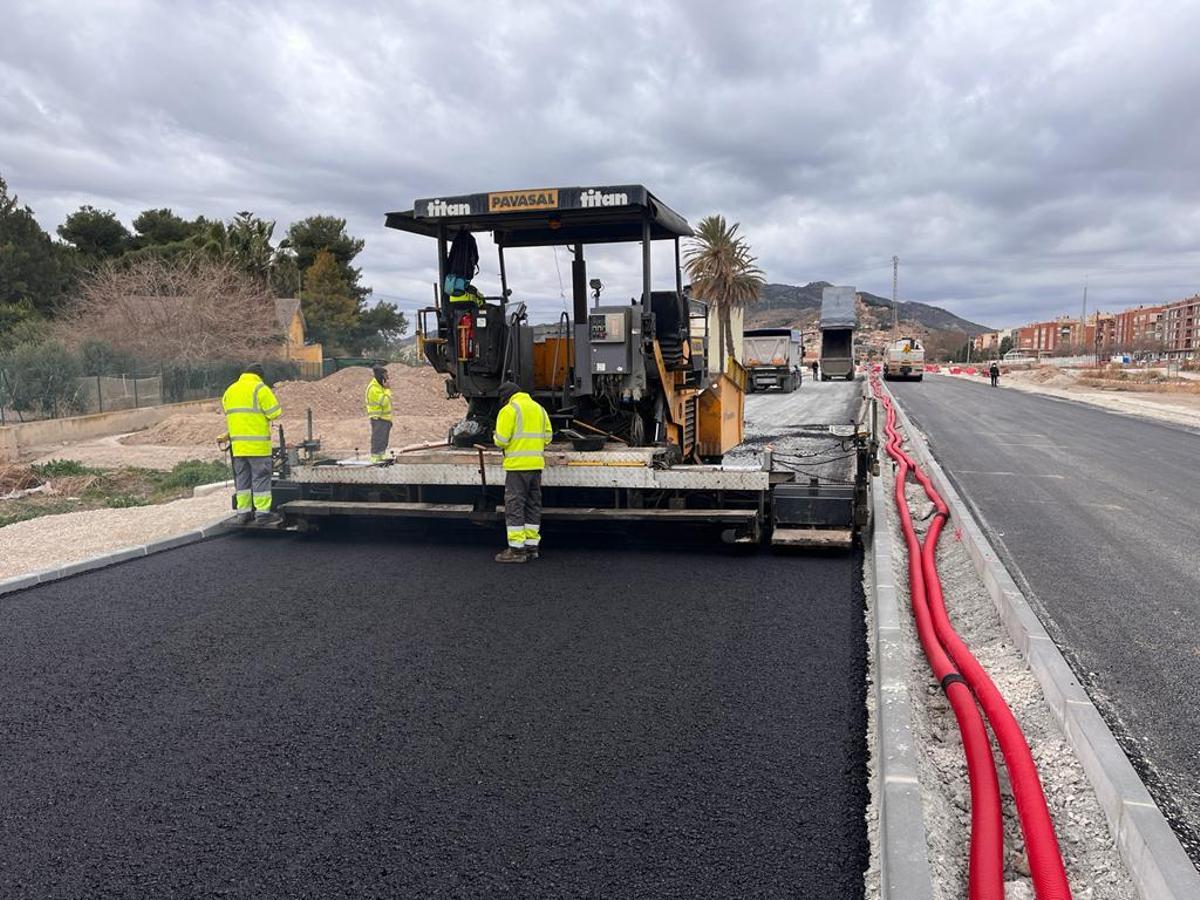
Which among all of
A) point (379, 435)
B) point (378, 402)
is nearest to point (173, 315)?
point (379, 435)

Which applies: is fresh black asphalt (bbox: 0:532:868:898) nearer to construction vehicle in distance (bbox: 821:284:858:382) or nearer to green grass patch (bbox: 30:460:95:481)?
green grass patch (bbox: 30:460:95:481)

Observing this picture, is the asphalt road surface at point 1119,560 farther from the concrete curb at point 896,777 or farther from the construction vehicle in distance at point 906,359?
the construction vehicle in distance at point 906,359

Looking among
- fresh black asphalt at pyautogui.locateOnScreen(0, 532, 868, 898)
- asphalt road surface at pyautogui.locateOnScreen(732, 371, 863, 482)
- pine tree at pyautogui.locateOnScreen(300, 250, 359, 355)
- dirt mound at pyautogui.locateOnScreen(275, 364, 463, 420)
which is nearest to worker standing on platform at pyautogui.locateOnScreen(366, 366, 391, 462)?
asphalt road surface at pyautogui.locateOnScreen(732, 371, 863, 482)

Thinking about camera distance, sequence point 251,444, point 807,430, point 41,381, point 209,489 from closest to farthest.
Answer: point 251,444 → point 209,489 → point 807,430 → point 41,381

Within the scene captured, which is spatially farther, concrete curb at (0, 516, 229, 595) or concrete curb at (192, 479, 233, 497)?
concrete curb at (192, 479, 233, 497)

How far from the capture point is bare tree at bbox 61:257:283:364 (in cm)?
2772

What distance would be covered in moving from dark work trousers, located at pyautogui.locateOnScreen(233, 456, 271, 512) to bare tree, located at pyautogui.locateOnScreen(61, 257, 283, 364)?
21735 mm

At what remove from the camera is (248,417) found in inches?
303

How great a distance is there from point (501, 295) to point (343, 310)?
43909 mm

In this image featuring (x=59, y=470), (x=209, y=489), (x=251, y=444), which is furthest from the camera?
(x=59, y=470)

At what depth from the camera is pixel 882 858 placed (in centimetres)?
264

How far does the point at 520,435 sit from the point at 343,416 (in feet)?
62.2

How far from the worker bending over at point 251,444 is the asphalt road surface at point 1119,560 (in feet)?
21.1

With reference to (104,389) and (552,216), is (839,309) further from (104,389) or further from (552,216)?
(552,216)
